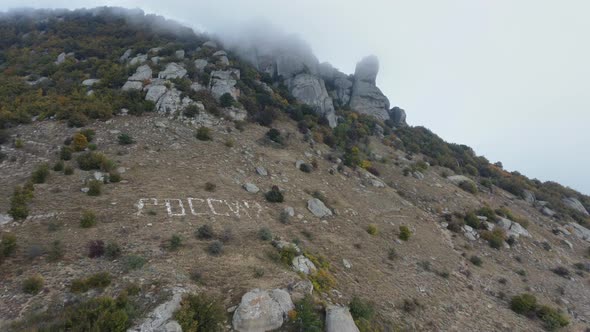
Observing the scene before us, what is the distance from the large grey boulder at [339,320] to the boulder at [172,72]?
30185 millimetres

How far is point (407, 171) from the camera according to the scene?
108 feet

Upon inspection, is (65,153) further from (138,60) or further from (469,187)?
(469,187)

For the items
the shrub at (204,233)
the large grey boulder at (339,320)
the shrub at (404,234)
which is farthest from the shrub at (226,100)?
the large grey boulder at (339,320)

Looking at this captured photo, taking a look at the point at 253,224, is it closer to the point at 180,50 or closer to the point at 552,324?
the point at 552,324

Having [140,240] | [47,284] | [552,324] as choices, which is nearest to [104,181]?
[140,240]

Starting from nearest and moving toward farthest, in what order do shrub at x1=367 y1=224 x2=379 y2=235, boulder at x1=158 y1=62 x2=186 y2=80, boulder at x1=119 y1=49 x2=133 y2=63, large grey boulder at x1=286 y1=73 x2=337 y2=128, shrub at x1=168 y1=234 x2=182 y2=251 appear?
shrub at x1=168 y1=234 x2=182 y2=251, shrub at x1=367 y1=224 x2=379 y2=235, boulder at x1=158 y1=62 x2=186 y2=80, boulder at x1=119 y1=49 x2=133 y2=63, large grey boulder at x1=286 y1=73 x2=337 y2=128

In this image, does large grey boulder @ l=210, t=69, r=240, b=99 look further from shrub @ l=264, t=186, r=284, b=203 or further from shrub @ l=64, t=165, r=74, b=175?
shrub @ l=64, t=165, r=74, b=175

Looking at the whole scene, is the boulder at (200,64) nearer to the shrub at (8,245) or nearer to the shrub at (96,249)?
the shrub at (96,249)

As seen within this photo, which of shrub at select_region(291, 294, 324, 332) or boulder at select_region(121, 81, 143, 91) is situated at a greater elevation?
shrub at select_region(291, 294, 324, 332)

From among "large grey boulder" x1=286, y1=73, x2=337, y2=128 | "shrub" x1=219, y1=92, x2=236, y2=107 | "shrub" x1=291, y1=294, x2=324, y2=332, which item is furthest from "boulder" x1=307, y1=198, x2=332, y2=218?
"large grey boulder" x1=286, y1=73, x2=337, y2=128

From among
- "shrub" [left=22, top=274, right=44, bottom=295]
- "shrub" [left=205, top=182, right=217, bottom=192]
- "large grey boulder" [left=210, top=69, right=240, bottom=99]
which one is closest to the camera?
"shrub" [left=22, top=274, right=44, bottom=295]

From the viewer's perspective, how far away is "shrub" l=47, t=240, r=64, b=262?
10.7 m

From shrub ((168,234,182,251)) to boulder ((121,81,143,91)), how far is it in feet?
77.0

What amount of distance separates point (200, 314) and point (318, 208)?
11.9 meters
